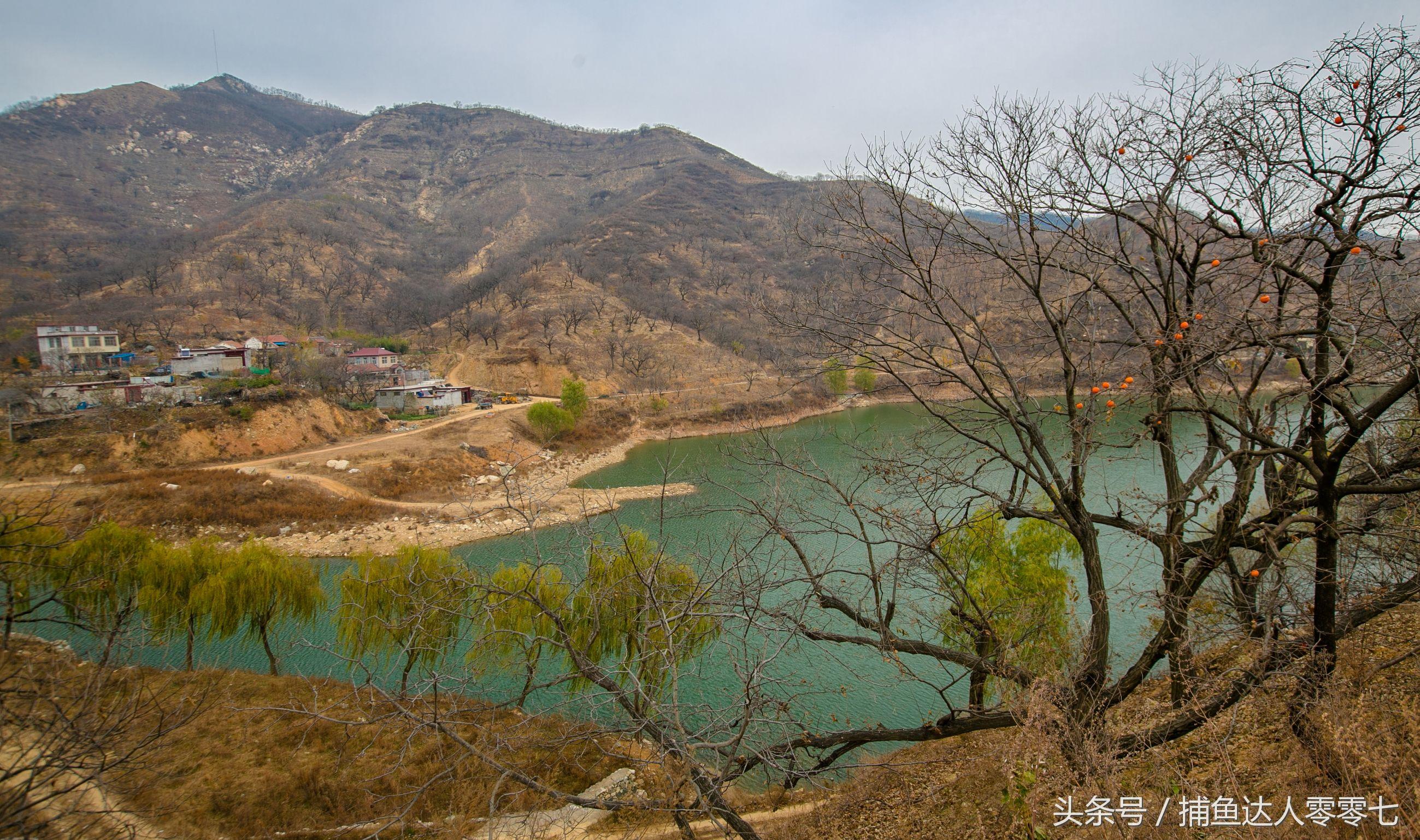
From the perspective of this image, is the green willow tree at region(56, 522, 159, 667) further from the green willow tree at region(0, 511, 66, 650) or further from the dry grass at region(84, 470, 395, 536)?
the dry grass at region(84, 470, 395, 536)

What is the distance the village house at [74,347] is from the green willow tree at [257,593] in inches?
1375

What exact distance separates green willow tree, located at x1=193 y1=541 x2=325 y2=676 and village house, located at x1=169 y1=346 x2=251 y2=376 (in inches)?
1161

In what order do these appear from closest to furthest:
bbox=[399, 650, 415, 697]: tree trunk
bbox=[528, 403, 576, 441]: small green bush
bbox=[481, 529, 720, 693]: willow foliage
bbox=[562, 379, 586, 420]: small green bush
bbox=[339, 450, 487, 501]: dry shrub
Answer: bbox=[399, 650, 415, 697]: tree trunk
bbox=[481, 529, 720, 693]: willow foliage
bbox=[339, 450, 487, 501]: dry shrub
bbox=[528, 403, 576, 441]: small green bush
bbox=[562, 379, 586, 420]: small green bush

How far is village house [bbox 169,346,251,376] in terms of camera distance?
35.2 m

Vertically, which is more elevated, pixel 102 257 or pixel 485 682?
pixel 102 257

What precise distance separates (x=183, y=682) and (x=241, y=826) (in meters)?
4.96

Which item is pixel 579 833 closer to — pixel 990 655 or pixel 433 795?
pixel 433 795

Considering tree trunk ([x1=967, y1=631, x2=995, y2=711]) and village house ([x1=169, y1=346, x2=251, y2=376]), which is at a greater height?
village house ([x1=169, y1=346, x2=251, y2=376])

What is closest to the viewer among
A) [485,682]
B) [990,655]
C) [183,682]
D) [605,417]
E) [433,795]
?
[990,655]

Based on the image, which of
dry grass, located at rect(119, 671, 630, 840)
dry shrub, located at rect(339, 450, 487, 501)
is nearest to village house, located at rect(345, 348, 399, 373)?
dry shrub, located at rect(339, 450, 487, 501)

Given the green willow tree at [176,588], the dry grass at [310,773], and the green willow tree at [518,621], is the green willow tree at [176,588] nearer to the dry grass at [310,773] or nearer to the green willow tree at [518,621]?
the dry grass at [310,773]

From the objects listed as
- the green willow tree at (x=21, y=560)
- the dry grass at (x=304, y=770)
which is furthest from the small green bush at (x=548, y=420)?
the dry grass at (x=304, y=770)

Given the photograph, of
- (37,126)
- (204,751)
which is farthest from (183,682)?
(37,126)

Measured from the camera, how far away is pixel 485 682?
1228 centimetres
